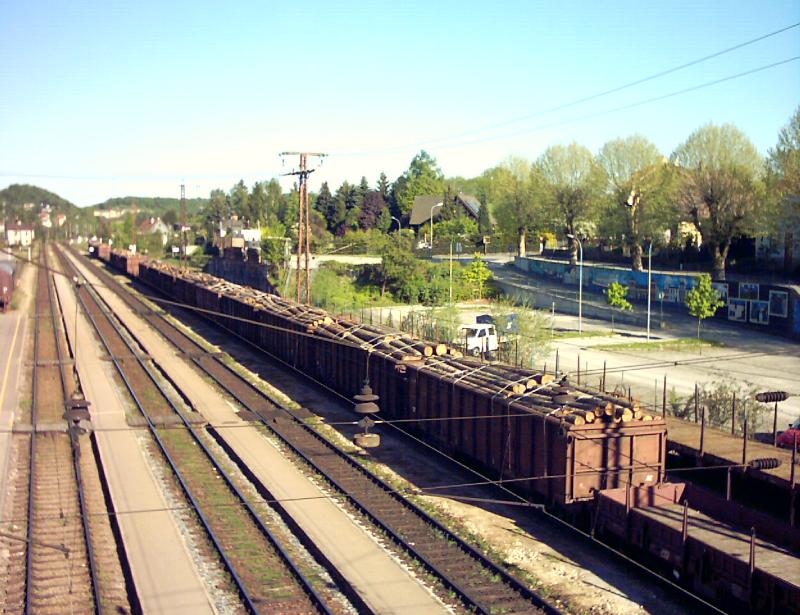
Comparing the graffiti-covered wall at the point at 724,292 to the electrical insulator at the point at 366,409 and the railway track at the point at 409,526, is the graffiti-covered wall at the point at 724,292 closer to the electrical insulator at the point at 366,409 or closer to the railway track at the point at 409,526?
the railway track at the point at 409,526

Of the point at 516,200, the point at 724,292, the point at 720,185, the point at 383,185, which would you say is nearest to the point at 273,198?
the point at 383,185

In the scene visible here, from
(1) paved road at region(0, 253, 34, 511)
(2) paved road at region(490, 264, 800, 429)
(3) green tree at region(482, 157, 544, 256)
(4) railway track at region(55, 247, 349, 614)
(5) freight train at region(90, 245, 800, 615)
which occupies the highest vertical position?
(3) green tree at region(482, 157, 544, 256)

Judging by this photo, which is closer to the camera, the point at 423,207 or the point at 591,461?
the point at 591,461

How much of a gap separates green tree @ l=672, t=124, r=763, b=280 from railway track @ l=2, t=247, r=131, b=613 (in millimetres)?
44480

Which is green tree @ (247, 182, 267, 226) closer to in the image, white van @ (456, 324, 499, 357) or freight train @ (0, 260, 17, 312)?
freight train @ (0, 260, 17, 312)

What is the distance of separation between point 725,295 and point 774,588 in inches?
1667

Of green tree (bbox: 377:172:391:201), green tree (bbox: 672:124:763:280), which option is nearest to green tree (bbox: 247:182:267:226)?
green tree (bbox: 377:172:391:201)

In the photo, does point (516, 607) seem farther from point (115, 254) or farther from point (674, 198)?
point (115, 254)

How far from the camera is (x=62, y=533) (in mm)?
17516

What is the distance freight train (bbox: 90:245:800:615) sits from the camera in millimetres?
13414

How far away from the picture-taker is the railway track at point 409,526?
14000mm

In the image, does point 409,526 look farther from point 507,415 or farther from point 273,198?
point 273,198

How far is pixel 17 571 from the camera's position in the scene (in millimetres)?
15562

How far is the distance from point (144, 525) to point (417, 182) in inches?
4575
